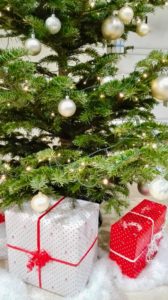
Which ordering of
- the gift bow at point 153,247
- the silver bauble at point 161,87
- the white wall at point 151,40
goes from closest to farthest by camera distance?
the silver bauble at point 161,87 → the gift bow at point 153,247 → the white wall at point 151,40

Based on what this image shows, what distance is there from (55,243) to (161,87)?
22.7 inches

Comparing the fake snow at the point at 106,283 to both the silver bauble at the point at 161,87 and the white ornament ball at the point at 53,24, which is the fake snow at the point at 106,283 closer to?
the silver bauble at the point at 161,87

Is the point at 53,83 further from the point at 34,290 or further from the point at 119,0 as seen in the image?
A: the point at 34,290

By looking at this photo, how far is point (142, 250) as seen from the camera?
113 cm

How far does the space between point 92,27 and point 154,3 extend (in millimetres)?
254

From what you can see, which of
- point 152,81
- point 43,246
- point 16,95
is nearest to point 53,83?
point 16,95

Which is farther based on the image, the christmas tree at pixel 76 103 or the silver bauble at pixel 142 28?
the silver bauble at pixel 142 28

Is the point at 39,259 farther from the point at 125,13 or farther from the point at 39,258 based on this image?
the point at 125,13

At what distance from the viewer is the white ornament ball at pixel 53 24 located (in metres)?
1.01

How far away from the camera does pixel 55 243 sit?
3.30 ft

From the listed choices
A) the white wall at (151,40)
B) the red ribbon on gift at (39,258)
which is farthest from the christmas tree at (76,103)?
the white wall at (151,40)

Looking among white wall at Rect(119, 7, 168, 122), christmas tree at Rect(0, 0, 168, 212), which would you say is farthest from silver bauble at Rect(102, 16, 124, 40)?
white wall at Rect(119, 7, 168, 122)

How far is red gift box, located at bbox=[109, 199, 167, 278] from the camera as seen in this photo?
109cm

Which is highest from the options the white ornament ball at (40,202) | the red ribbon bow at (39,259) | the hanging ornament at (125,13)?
the hanging ornament at (125,13)
